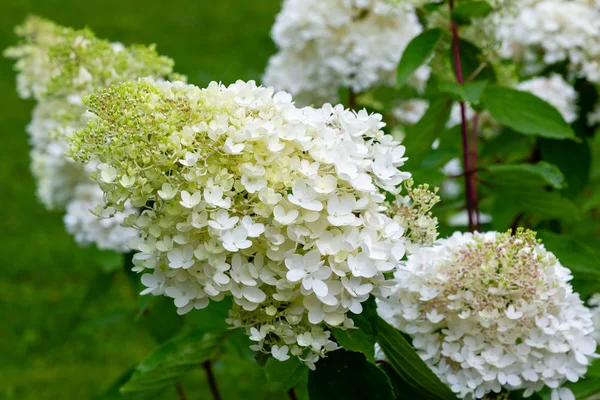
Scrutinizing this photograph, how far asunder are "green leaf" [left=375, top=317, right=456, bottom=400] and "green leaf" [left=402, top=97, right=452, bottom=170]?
0.66m

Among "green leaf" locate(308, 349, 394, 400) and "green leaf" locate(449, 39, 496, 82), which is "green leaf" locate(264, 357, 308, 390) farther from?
"green leaf" locate(449, 39, 496, 82)

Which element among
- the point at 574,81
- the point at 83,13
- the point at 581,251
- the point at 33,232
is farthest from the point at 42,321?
the point at 83,13

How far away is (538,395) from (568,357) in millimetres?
117

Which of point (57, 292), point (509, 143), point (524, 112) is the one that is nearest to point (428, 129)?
point (524, 112)

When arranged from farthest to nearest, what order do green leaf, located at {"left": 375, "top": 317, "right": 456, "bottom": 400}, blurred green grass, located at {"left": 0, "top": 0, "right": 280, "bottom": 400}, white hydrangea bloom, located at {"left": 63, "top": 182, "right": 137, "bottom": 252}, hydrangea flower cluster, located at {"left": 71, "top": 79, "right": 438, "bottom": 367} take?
blurred green grass, located at {"left": 0, "top": 0, "right": 280, "bottom": 400} < white hydrangea bloom, located at {"left": 63, "top": 182, "right": 137, "bottom": 252} < green leaf, located at {"left": 375, "top": 317, "right": 456, "bottom": 400} < hydrangea flower cluster, located at {"left": 71, "top": 79, "right": 438, "bottom": 367}

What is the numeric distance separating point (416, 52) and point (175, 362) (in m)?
0.82

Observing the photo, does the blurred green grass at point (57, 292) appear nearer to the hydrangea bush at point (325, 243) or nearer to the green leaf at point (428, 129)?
the green leaf at point (428, 129)

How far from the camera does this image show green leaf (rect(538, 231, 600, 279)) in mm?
1540

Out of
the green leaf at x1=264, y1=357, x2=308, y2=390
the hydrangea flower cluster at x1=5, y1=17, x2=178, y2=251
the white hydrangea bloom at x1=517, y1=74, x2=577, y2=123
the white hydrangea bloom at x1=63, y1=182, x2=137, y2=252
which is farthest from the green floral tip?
the white hydrangea bloom at x1=517, y1=74, x2=577, y2=123

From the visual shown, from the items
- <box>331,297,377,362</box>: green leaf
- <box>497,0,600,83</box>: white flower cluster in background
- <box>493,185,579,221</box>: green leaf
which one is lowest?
<box>331,297,377,362</box>: green leaf

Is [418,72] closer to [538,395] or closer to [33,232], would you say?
[538,395]

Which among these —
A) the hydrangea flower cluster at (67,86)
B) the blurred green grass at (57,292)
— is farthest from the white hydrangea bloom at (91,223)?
the blurred green grass at (57,292)

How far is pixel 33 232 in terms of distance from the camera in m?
5.48

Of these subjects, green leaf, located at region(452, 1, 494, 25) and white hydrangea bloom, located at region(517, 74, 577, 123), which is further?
white hydrangea bloom, located at region(517, 74, 577, 123)
